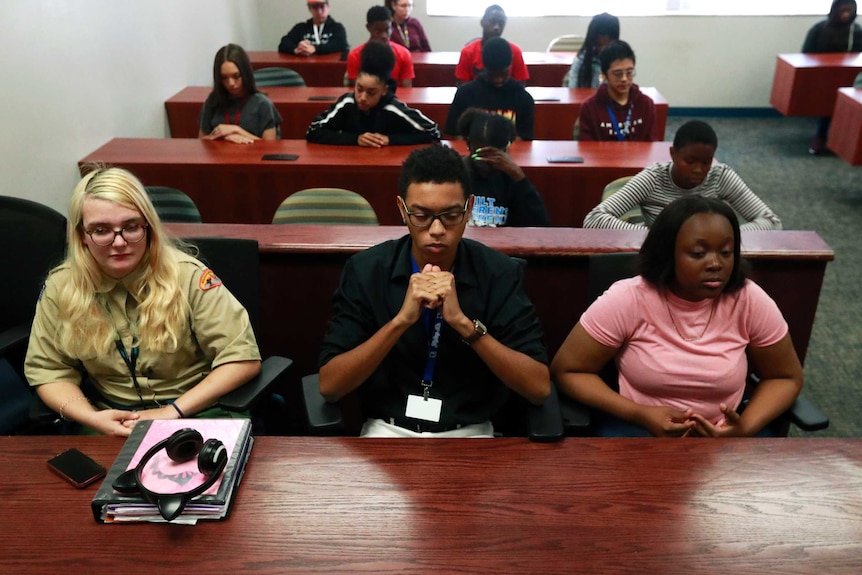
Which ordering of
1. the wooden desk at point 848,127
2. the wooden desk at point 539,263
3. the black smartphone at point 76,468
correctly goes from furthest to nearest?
the wooden desk at point 848,127
the wooden desk at point 539,263
the black smartphone at point 76,468

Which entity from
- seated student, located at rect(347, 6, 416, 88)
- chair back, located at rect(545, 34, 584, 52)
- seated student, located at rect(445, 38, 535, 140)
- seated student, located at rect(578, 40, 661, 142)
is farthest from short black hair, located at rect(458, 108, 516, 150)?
chair back, located at rect(545, 34, 584, 52)

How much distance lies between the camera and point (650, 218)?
2711mm

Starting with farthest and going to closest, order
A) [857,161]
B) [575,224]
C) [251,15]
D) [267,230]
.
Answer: [251,15]
[857,161]
[575,224]
[267,230]

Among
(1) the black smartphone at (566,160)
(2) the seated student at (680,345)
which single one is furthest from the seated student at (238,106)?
(2) the seated student at (680,345)

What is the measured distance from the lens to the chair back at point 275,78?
17.0ft

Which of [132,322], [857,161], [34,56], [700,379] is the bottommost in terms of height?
[857,161]

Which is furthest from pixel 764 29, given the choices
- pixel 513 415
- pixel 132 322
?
pixel 132 322

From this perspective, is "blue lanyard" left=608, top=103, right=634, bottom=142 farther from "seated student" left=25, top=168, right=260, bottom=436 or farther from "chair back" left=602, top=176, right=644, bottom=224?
"seated student" left=25, top=168, right=260, bottom=436

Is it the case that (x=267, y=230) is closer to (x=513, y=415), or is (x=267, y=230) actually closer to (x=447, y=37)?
(x=513, y=415)

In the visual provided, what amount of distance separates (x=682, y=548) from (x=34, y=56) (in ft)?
10.6

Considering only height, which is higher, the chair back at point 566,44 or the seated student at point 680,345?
the chair back at point 566,44

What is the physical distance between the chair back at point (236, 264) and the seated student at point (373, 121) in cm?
176

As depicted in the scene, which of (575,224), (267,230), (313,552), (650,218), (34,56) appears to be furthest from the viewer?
(575,224)

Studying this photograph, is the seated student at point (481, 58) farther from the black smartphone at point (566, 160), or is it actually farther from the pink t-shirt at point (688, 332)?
the pink t-shirt at point (688, 332)
